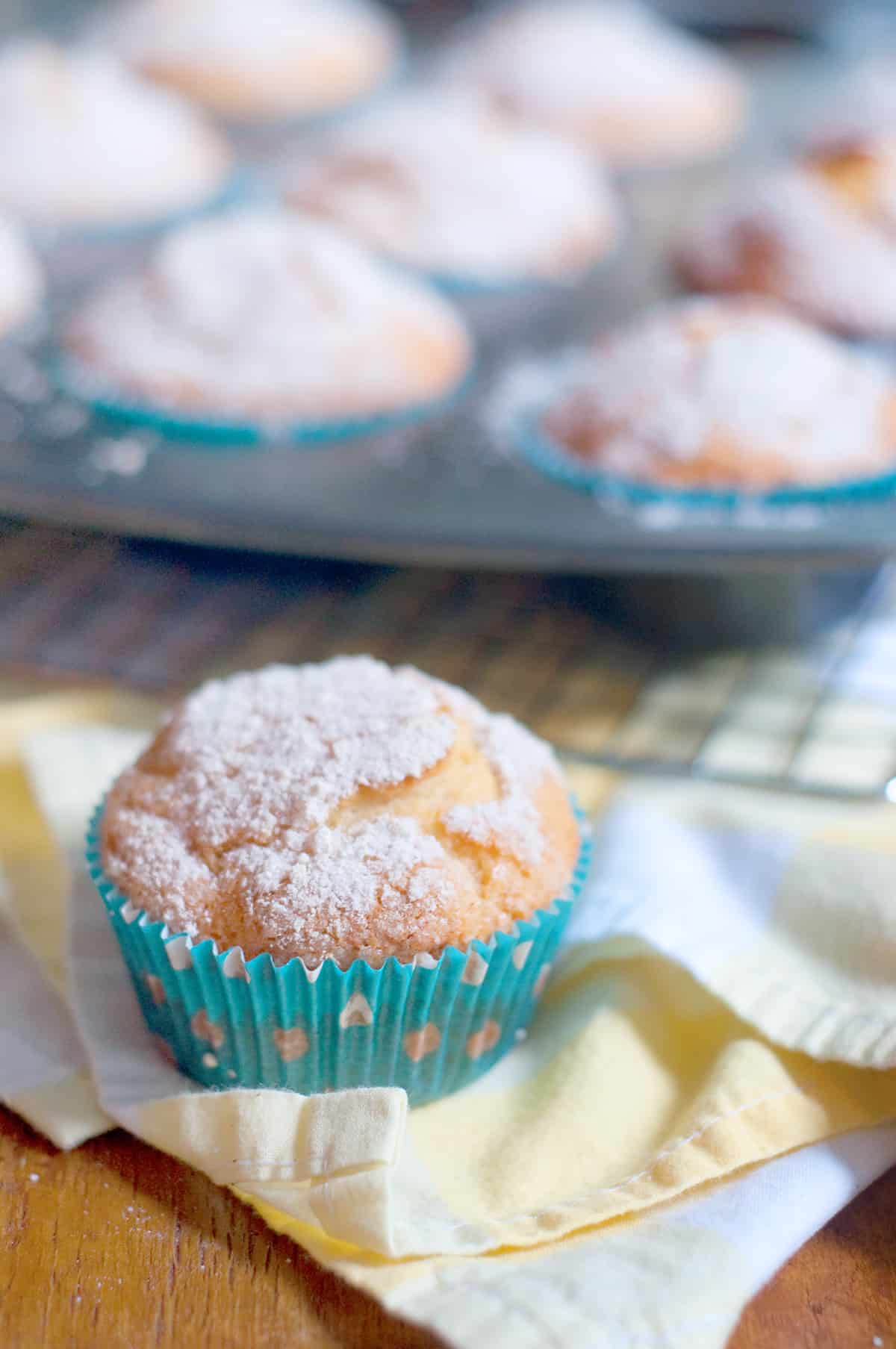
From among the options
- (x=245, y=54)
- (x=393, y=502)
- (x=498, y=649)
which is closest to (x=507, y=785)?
(x=393, y=502)

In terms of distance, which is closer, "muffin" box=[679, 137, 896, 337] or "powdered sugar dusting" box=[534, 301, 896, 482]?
"powdered sugar dusting" box=[534, 301, 896, 482]

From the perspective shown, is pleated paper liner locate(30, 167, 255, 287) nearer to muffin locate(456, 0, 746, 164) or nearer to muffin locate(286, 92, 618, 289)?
muffin locate(286, 92, 618, 289)

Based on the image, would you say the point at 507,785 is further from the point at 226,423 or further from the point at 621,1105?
the point at 226,423

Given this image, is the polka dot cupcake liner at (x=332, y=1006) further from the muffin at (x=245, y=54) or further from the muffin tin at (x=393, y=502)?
the muffin at (x=245, y=54)

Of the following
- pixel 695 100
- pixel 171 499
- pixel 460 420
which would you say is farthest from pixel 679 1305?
pixel 695 100

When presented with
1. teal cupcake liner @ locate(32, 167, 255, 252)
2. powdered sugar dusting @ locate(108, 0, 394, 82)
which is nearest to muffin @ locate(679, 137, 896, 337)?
teal cupcake liner @ locate(32, 167, 255, 252)
